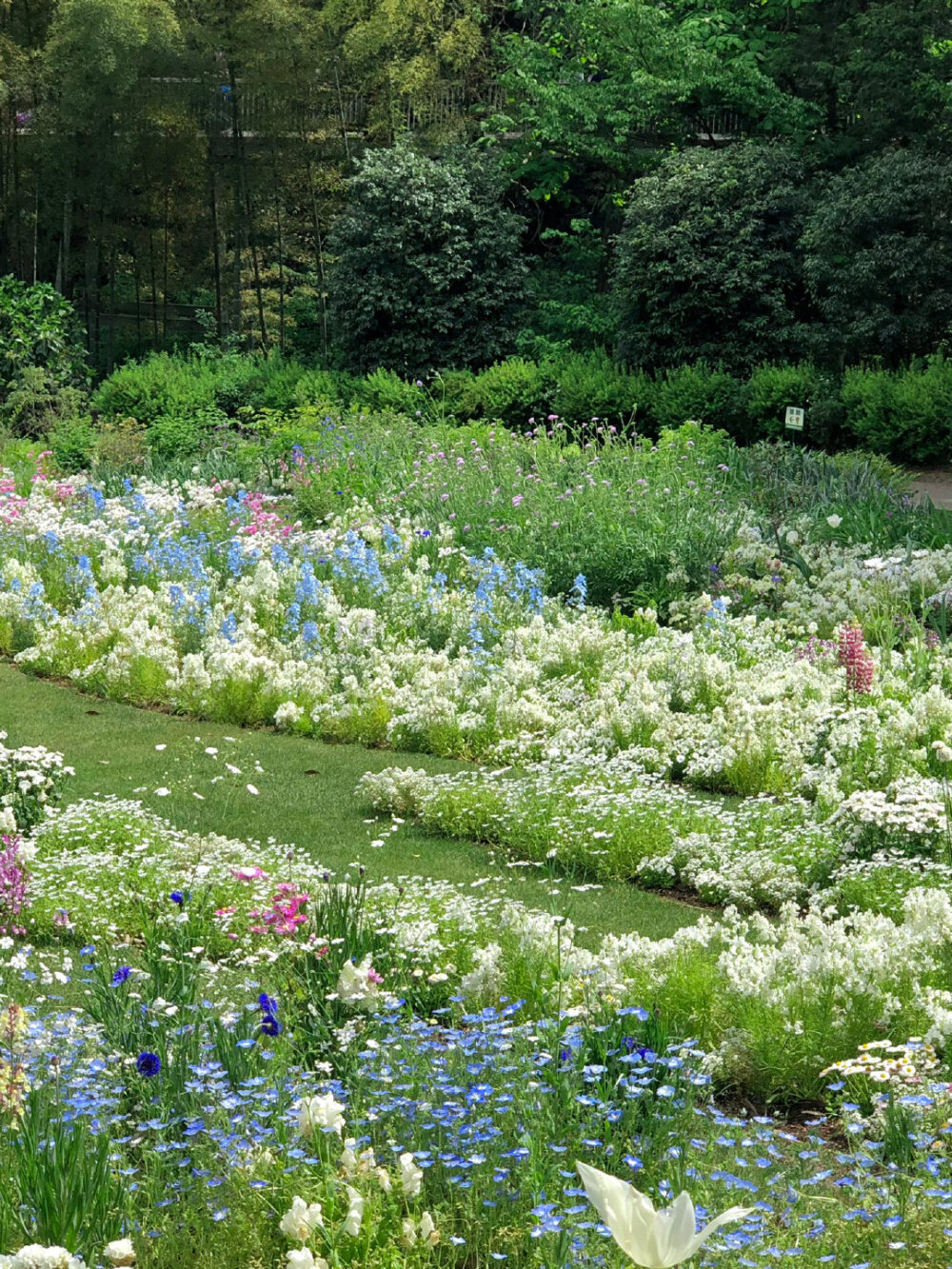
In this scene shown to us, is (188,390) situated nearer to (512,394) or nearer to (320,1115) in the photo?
(512,394)

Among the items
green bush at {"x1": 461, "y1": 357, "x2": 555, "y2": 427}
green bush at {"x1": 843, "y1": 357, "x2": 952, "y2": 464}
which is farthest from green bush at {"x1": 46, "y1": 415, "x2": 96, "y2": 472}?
green bush at {"x1": 843, "y1": 357, "x2": 952, "y2": 464}

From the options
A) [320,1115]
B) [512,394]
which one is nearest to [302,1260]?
[320,1115]

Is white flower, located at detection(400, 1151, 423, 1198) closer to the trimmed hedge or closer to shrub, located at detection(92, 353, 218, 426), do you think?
the trimmed hedge

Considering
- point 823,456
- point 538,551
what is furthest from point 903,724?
point 823,456

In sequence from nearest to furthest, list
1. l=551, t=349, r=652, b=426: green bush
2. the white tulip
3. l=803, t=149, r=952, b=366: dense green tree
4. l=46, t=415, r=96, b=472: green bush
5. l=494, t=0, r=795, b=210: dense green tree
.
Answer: the white tulip → l=46, t=415, r=96, b=472: green bush → l=803, t=149, r=952, b=366: dense green tree → l=551, t=349, r=652, b=426: green bush → l=494, t=0, r=795, b=210: dense green tree

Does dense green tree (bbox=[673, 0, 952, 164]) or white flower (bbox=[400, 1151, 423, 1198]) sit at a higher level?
dense green tree (bbox=[673, 0, 952, 164])

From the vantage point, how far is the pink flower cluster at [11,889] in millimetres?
4543

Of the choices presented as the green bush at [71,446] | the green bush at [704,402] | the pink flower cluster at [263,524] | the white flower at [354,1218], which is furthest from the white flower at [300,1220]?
the green bush at [704,402]

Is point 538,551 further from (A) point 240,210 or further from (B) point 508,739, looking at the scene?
(A) point 240,210

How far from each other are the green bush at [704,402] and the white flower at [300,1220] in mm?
13112

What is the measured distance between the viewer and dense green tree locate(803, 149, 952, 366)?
1459cm

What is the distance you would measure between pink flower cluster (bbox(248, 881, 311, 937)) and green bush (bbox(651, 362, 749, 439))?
11508mm

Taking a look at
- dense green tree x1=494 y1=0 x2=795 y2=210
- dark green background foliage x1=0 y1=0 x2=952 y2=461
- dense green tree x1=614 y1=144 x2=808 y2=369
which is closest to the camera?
dark green background foliage x1=0 y1=0 x2=952 y2=461

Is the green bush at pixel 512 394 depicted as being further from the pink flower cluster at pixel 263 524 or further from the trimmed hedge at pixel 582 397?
the pink flower cluster at pixel 263 524
